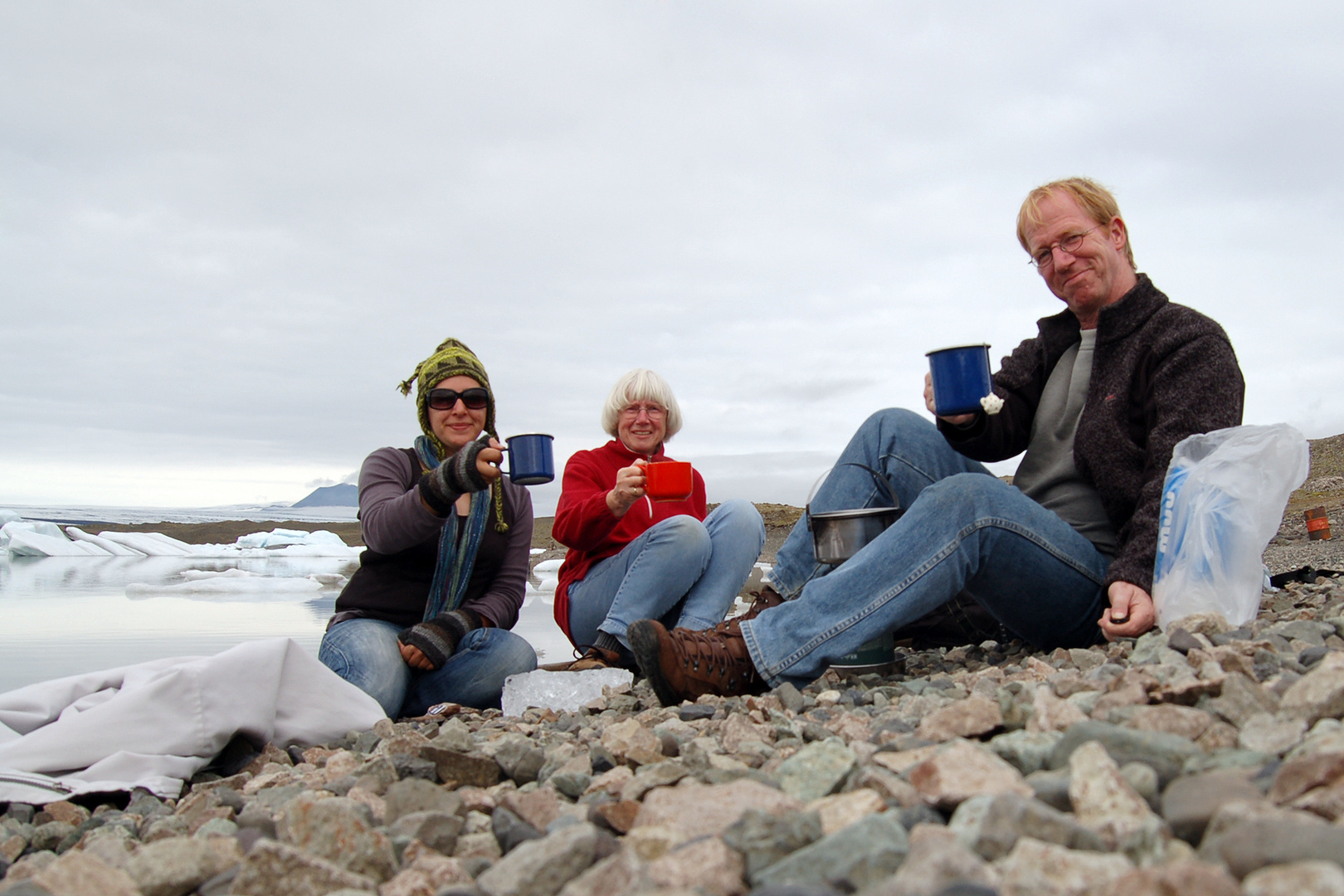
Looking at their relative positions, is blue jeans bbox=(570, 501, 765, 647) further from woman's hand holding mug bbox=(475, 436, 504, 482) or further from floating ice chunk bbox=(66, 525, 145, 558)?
floating ice chunk bbox=(66, 525, 145, 558)

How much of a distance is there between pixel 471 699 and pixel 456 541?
55 cm

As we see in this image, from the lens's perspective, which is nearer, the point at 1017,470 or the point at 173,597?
the point at 1017,470

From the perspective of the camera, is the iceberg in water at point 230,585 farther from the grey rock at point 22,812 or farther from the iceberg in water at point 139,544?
the grey rock at point 22,812

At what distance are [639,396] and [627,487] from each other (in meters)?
0.67

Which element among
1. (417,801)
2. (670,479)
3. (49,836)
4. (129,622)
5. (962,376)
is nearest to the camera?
(417,801)

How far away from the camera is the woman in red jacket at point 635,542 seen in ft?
10.5

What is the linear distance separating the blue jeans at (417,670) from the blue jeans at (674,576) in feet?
1.01

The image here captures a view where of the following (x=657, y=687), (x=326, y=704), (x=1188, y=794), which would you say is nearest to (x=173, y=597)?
(x=326, y=704)

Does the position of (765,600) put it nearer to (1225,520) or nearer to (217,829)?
(1225,520)

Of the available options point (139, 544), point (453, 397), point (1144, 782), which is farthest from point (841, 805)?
point (139, 544)

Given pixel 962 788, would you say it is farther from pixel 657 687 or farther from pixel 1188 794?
pixel 657 687

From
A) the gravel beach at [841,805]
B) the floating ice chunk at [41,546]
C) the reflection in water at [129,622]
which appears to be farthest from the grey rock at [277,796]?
the floating ice chunk at [41,546]

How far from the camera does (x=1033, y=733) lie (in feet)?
4.52

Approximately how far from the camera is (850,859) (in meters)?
0.97
